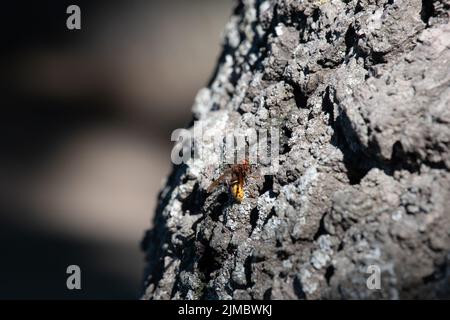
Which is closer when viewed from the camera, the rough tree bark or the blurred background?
the rough tree bark

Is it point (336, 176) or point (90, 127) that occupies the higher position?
point (90, 127)

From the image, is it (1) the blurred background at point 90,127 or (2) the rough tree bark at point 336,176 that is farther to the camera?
(1) the blurred background at point 90,127

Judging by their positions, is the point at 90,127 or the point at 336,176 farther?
the point at 90,127
